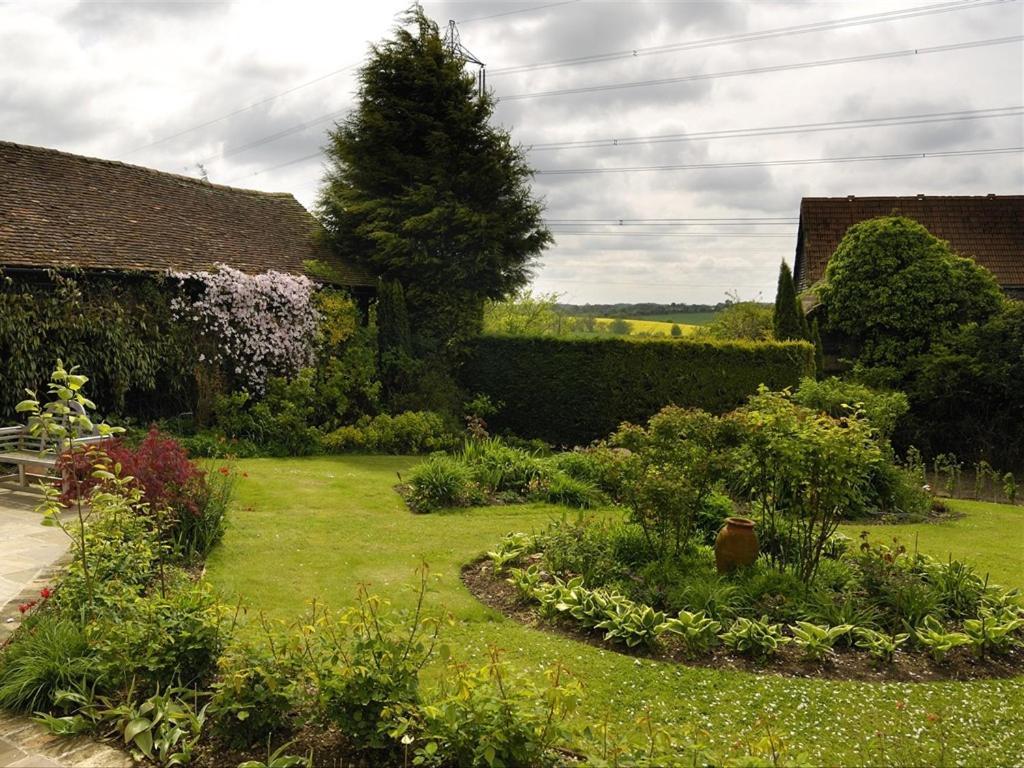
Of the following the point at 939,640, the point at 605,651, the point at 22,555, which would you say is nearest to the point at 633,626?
the point at 605,651

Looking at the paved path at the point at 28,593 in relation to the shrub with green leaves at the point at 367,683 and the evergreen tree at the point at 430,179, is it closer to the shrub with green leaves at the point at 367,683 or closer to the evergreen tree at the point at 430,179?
the shrub with green leaves at the point at 367,683

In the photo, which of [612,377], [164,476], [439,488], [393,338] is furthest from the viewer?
[393,338]

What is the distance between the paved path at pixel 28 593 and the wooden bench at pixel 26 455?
0.30 m

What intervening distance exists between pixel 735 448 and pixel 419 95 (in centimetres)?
1437

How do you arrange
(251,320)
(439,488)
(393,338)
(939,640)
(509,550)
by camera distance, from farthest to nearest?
(393,338)
(251,320)
(439,488)
(509,550)
(939,640)

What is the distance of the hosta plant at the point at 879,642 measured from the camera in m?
5.19

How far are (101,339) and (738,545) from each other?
1129 centimetres

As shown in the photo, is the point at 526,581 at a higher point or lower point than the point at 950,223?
lower

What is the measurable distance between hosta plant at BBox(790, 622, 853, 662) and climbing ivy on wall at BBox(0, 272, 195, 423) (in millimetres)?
11623

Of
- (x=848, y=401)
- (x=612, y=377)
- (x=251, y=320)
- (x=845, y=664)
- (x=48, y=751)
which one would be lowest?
(x=845, y=664)

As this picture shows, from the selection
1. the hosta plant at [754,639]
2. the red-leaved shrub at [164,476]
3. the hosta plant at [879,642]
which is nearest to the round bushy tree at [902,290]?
the hosta plant at [879,642]

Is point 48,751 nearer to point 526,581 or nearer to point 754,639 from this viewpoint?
point 526,581

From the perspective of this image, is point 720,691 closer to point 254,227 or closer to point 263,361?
point 263,361

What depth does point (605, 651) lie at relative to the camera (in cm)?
522
